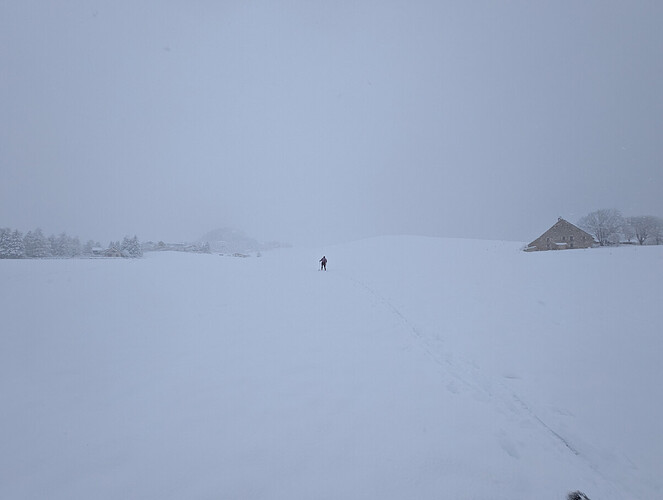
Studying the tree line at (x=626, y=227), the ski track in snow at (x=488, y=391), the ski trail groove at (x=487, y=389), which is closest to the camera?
the ski track in snow at (x=488, y=391)

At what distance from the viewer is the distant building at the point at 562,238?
26328 millimetres

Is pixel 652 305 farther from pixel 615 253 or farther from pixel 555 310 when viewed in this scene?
pixel 615 253

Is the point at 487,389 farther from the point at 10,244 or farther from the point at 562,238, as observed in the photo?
the point at 10,244

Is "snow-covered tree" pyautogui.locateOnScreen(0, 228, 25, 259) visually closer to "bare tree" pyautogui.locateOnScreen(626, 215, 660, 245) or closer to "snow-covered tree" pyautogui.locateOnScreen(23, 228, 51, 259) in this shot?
"snow-covered tree" pyautogui.locateOnScreen(23, 228, 51, 259)

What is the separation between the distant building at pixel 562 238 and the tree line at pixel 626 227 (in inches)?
308

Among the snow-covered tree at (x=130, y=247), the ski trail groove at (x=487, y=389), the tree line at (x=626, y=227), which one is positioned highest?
the tree line at (x=626, y=227)

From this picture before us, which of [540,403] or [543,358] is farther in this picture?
[543,358]

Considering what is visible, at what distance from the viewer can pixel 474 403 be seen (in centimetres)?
511

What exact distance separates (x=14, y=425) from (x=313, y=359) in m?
5.51

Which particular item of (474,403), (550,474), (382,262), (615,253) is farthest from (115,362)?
(615,253)

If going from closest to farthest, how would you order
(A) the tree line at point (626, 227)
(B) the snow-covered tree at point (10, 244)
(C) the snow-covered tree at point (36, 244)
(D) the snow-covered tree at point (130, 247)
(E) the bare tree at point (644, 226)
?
(B) the snow-covered tree at point (10, 244) → (A) the tree line at point (626, 227) → (E) the bare tree at point (644, 226) → (C) the snow-covered tree at point (36, 244) → (D) the snow-covered tree at point (130, 247)

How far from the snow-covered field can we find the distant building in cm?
1788

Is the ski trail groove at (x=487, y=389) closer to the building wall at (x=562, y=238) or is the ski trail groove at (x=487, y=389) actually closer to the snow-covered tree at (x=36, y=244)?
the building wall at (x=562, y=238)

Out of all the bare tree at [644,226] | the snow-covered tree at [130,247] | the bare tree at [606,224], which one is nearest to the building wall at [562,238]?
the bare tree at [606,224]
